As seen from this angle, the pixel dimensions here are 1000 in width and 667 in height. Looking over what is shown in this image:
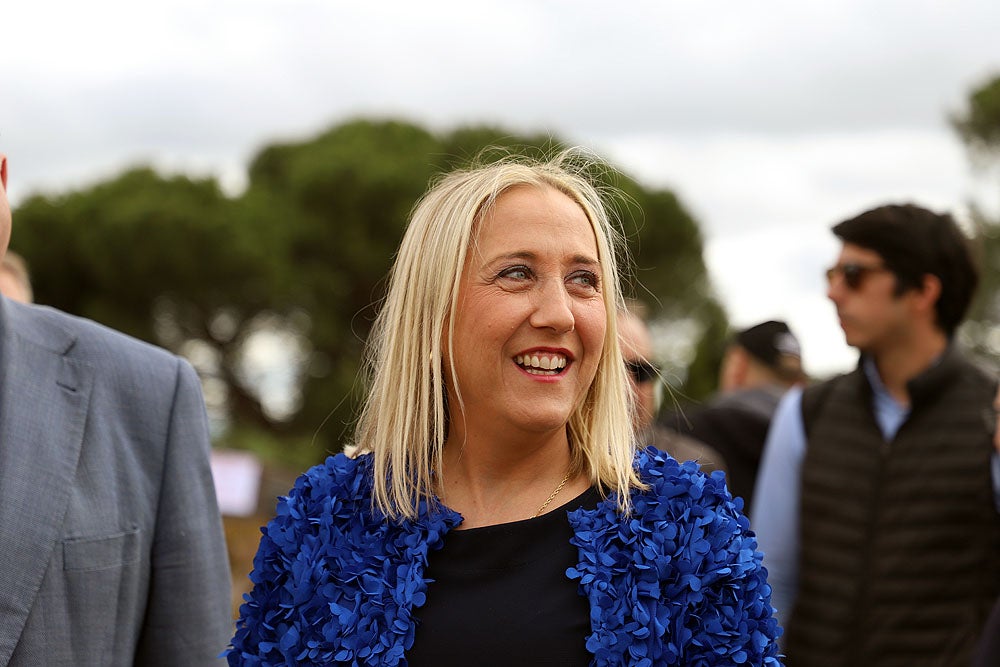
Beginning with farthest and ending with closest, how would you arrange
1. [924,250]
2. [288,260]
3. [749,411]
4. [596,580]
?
[288,260] → [749,411] → [924,250] → [596,580]

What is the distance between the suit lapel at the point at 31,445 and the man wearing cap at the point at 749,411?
8.63 ft

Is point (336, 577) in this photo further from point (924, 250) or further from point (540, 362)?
point (924, 250)

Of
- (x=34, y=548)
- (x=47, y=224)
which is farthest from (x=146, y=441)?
(x=47, y=224)

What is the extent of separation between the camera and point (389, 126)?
30.6 meters

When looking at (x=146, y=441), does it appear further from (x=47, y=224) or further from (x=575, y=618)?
(x=47, y=224)

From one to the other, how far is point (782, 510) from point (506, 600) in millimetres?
2033

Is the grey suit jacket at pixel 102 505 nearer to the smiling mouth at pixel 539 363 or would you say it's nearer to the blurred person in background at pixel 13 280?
the smiling mouth at pixel 539 363

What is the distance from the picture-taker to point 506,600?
6.51 ft

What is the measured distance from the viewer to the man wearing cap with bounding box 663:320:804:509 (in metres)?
4.99

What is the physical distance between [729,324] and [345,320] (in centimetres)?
875

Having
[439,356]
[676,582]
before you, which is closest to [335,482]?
[439,356]

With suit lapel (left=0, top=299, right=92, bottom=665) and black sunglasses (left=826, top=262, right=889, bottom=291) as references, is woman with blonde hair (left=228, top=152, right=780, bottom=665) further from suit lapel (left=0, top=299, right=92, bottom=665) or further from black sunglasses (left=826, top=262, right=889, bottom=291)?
black sunglasses (left=826, top=262, right=889, bottom=291)

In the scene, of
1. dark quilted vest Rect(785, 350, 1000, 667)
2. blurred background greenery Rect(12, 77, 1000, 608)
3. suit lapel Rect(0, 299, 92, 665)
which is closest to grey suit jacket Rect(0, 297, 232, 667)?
suit lapel Rect(0, 299, 92, 665)

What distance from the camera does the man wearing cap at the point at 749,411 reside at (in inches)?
197
